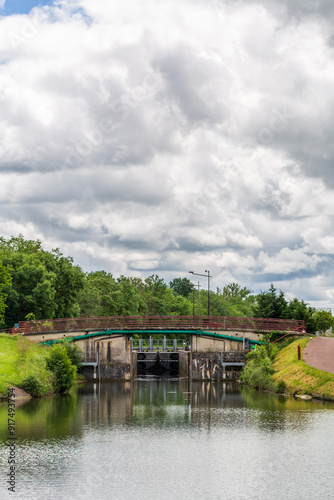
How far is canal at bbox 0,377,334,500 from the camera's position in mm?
27672

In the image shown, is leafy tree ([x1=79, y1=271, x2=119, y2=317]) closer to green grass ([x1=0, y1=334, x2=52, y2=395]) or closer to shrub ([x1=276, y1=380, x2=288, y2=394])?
green grass ([x1=0, y1=334, x2=52, y2=395])

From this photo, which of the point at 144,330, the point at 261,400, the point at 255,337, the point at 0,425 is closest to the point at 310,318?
the point at 255,337

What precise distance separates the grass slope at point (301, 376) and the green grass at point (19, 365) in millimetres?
25475

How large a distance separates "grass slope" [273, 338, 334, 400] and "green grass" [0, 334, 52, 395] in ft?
83.6

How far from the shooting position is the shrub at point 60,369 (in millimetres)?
64688

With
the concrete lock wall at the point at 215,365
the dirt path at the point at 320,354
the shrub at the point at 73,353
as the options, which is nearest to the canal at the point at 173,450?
the dirt path at the point at 320,354

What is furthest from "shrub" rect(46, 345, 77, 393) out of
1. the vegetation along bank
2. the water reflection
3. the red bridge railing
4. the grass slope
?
the grass slope

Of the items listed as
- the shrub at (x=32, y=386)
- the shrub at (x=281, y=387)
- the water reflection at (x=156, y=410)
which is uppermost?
the shrub at (x=32, y=386)

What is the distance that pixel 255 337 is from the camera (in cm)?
8669

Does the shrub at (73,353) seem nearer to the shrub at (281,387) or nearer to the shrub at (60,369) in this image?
the shrub at (60,369)

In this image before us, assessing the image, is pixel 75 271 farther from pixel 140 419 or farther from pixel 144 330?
pixel 140 419

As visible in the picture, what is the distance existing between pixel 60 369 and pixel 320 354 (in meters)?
28.9

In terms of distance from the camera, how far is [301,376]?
63.9 metres

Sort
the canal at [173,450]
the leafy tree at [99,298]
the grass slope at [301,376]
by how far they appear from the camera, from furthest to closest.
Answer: the leafy tree at [99,298] → the grass slope at [301,376] → the canal at [173,450]
